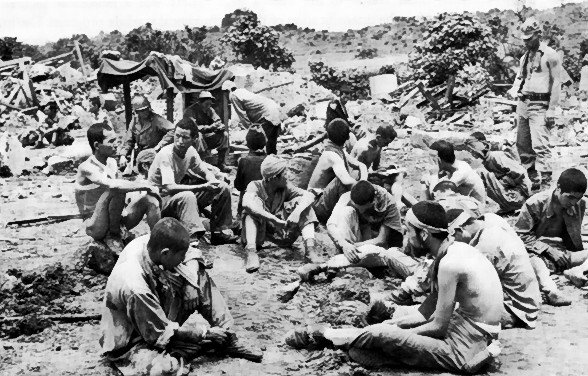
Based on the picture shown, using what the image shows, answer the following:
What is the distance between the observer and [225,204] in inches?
304

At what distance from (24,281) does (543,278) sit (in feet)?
14.4

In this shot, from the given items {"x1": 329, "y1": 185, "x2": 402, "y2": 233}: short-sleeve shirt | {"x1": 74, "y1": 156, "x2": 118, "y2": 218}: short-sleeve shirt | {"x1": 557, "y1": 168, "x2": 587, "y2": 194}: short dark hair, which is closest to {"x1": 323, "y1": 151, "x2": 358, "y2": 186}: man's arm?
{"x1": 329, "y1": 185, "x2": 402, "y2": 233}: short-sleeve shirt

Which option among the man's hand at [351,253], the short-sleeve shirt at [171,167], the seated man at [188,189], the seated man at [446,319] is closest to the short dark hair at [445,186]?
the man's hand at [351,253]

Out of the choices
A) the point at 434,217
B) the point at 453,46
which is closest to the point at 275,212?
the point at 434,217

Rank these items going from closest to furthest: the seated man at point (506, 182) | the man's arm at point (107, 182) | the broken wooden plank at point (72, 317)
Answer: the broken wooden plank at point (72, 317) < the man's arm at point (107, 182) < the seated man at point (506, 182)

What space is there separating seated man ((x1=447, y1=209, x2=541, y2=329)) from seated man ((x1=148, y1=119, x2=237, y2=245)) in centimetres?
271

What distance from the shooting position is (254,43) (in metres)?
23.6

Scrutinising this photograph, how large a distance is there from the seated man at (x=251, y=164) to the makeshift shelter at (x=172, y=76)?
443 cm

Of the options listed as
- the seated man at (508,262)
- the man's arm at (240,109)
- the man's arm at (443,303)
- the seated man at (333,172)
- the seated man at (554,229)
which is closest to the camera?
the man's arm at (443,303)

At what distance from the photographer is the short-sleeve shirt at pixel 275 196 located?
7273mm

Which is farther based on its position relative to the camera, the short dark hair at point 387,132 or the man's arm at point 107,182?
the short dark hair at point 387,132

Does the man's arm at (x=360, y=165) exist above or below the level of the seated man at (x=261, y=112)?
below

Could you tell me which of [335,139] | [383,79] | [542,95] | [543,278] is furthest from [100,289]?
[383,79]

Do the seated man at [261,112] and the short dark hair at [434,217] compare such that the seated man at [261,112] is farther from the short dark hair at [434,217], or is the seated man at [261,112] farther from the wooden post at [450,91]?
the wooden post at [450,91]
